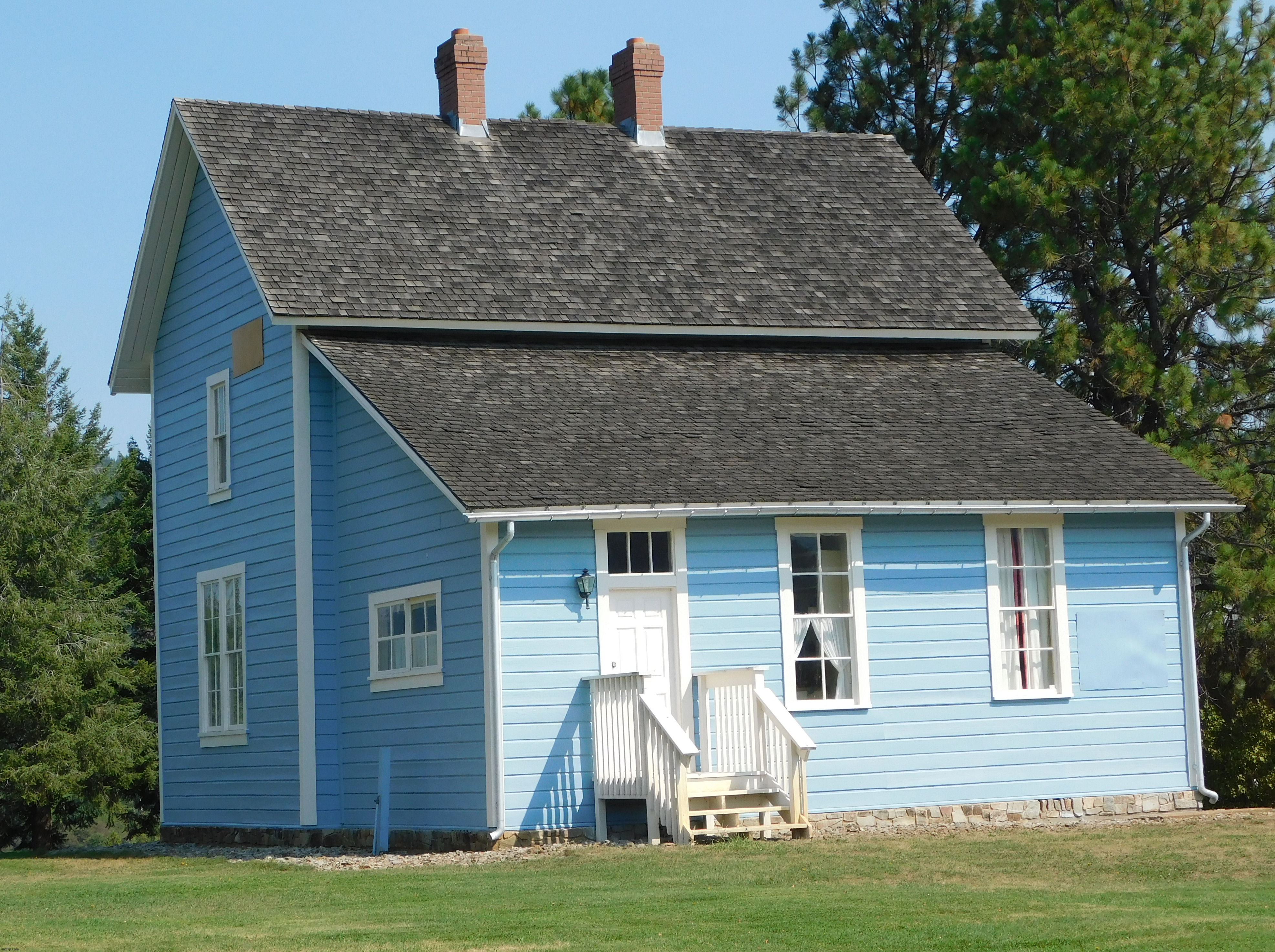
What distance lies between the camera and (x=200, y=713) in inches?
917

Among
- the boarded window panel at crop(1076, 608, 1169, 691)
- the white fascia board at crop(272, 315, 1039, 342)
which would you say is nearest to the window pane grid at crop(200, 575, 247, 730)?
the white fascia board at crop(272, 315, 1039, 342)

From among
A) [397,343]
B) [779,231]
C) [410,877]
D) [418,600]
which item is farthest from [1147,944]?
[779,231]

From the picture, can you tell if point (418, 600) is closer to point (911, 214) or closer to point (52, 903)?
point (52, 903)

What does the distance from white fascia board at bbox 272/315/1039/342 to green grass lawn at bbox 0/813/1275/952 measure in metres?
5.78

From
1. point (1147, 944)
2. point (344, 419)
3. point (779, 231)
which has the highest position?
point (779, 231)

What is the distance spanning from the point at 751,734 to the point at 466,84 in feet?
32.8

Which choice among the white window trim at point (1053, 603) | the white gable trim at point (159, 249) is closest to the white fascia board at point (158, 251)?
the white gable trim at point (159, 249)

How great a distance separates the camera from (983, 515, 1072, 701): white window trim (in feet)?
64.4

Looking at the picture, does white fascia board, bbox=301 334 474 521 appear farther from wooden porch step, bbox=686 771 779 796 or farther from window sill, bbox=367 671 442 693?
wooden porch step, bbox=686 771 779 796

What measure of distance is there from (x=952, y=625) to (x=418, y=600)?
17.5ft

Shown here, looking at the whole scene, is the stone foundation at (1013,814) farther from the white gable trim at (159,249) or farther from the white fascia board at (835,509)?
the white gable trim at (159,249)

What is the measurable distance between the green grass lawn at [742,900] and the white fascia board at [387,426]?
3258 mm

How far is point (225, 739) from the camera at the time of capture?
22.6m

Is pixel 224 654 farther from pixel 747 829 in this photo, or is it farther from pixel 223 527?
pixel 747 829
